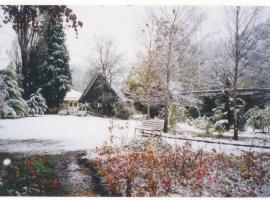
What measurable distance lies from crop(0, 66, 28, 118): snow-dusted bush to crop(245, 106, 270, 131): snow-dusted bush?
324 centimetres

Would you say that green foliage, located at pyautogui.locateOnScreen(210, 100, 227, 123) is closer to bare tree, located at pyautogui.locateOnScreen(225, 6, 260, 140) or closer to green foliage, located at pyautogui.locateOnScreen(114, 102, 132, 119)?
bare tree, located at pyautogui.locateOnScreen(225, 6, 260, 140)

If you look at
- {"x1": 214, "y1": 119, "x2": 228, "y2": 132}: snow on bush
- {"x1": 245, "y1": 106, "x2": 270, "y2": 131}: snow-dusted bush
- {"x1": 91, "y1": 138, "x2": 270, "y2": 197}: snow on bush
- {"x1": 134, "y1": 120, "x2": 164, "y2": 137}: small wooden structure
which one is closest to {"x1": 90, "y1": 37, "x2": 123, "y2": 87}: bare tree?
{"x1": 134, "y1": 120, "x2": 164, "y2": 137}: small wooden structure

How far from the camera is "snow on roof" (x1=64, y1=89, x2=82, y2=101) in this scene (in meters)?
4.93

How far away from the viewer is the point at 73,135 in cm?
486

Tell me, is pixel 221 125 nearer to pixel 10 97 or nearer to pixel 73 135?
pixel 73 135

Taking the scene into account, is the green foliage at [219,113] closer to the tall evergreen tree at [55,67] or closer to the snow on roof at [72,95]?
the snow on roof at [72,95]

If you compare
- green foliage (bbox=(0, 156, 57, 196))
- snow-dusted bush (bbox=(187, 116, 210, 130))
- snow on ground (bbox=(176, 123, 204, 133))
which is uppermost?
snow-dusted bush (bbox=(187, 116, 210, 130))

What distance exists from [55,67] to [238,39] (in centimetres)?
271

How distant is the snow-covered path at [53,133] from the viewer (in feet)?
15.5

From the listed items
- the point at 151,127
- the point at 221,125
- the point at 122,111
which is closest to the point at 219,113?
the point at 221,125

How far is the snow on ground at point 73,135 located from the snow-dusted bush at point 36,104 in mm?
90

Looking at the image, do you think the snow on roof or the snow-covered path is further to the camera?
the snow on roof

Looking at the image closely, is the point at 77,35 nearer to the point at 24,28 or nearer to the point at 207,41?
the point at 24,28

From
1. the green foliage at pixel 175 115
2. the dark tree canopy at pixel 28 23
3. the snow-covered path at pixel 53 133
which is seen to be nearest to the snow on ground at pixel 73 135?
the snow-covered path at pixel 53 133
